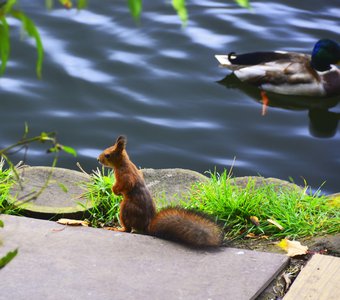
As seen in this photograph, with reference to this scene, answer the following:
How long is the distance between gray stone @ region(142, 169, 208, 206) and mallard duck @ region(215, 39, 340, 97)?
13.9 feet

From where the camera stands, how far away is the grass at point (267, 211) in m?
4.50

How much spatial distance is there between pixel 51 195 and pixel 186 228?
1331mm

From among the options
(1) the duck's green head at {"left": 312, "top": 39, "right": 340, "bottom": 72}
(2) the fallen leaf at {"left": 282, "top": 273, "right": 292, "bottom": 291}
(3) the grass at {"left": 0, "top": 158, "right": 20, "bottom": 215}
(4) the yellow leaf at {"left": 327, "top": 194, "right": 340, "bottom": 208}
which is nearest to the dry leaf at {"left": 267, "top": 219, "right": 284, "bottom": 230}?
(4) the yellow leaf at {"left": 327, "top": 194, "right": 340, "bottom": 208}

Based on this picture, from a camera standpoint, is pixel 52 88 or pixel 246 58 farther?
pixel 246 58

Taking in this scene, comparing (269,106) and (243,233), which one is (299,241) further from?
(269,106)

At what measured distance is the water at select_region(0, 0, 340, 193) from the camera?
7875 millimetres

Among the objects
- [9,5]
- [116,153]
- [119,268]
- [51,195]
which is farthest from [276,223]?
[9,5]

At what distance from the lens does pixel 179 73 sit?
31.2ft

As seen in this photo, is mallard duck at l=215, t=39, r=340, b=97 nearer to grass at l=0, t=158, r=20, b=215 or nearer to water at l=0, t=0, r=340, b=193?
water at l=0, t=0, r=340, b=193

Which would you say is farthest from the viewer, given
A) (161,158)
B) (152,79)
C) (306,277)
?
(152,79)

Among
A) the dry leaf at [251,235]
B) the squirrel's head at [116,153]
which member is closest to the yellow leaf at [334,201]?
the dry leaf at [251,235]

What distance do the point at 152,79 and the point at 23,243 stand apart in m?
5.52

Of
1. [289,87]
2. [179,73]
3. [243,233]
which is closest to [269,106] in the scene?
[289,87]

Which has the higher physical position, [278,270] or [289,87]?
[278,270]
